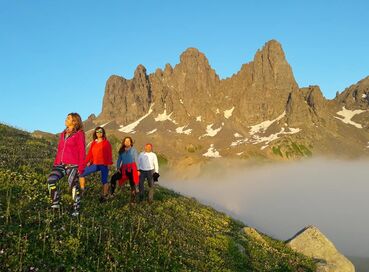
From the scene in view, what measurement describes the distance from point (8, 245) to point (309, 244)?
19872 mm

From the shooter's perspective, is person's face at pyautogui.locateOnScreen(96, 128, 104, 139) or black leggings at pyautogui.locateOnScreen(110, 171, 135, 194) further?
black leggings at pyautogui.locateOnScreen(110, 171, 135, 194)

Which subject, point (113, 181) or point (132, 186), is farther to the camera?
point (113, 181)

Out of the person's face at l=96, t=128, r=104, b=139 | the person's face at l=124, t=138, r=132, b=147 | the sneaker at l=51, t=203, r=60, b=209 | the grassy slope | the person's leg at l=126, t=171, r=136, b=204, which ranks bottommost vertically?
the grassy slope

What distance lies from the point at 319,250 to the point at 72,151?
17.5 metres

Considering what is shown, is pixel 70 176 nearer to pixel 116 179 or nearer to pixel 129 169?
pixel 116 179

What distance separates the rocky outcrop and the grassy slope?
1772mm

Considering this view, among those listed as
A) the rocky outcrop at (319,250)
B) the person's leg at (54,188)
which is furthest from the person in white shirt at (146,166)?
the rocky outcrop at (319,250)

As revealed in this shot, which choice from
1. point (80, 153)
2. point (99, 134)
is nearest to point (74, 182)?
point (80, 153)

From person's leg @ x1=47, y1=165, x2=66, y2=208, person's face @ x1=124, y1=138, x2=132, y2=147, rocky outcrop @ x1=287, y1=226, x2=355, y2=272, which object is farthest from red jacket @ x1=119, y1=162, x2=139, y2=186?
rocky outcrop @ x1=287, y1=226, x2=355, y2=272

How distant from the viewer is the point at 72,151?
1555cm

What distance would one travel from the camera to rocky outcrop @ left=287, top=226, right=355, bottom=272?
24336mm

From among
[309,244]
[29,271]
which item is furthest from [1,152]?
[309,244]

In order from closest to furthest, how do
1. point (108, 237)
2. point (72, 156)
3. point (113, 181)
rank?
1. point (108, 237)
2. point (72, 156)
3. point (113, 181)

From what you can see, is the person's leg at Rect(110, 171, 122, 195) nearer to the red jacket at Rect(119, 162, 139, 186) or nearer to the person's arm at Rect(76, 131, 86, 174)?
the red jacket at Rect(119, 162, 139, 186)
